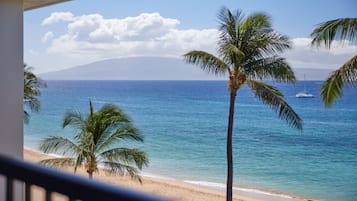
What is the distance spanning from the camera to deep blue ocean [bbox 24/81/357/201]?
22.8 meters

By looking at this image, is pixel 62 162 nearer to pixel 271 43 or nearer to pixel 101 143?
pixel 101 143

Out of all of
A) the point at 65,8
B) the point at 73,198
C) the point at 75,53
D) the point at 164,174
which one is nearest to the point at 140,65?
the point at 75,53

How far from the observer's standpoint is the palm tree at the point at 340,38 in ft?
20.1

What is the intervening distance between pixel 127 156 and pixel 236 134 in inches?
771

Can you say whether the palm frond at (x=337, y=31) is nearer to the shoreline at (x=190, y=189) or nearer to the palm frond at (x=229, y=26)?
the palm frond at (x=229, y=26)

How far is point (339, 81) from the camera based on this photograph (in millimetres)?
6309

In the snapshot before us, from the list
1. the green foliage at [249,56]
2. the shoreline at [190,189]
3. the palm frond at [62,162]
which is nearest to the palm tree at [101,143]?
the palm frond at [62,162]

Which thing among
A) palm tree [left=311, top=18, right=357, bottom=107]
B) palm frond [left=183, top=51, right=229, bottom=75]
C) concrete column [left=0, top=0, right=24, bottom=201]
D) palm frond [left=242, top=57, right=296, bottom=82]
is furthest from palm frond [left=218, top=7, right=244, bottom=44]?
concrete column [left=0, top=0, right=24, bottom=201]

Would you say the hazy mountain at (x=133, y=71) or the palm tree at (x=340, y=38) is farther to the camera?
the hazy mountain at (x=133, y=71)

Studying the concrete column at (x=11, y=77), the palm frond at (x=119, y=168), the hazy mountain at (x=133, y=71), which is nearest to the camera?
the concrete column at (x=11, y=77)

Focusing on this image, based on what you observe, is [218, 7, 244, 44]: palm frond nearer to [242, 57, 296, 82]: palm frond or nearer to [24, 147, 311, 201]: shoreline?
[242, 57, 296, 82]: palm frond

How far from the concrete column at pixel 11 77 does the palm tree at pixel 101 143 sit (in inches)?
239

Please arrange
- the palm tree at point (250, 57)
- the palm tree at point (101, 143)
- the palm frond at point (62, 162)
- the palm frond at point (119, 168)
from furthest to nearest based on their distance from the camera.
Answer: the palm frond at point (62, 162)
the palm frond at point (119, 168)
the palm tree at point (101, 143)
the palm tree at point (250, 57)

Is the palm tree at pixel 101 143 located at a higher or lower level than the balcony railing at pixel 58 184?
lower
